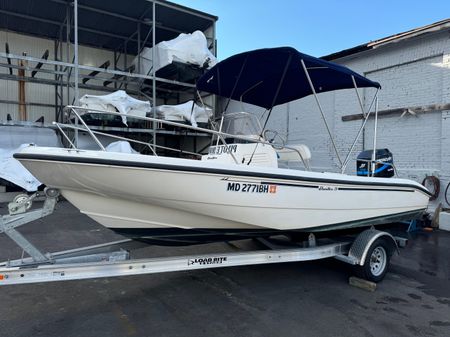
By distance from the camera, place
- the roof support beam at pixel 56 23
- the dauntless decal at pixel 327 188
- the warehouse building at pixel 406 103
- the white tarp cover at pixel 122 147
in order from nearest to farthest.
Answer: the dauntless decal at pixel 327 188 → the warehouse building at pixel 406 103 → the white tarp cover at pixel 122 147 → the roof support beam at pixel 56 23

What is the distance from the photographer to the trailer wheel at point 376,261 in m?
3.79

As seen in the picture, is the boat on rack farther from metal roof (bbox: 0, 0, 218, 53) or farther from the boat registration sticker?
metal roof (bbox: 0, 0, 218, 53)

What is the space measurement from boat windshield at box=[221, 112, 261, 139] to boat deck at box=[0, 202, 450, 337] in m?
1.79

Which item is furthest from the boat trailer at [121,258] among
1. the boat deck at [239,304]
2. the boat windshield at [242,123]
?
the boat windshield at [242,123]

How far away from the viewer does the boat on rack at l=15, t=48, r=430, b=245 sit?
2695 mm

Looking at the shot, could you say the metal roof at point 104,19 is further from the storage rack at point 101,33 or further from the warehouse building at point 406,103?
the warehouse building at point 406,103

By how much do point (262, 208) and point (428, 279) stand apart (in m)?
2.40

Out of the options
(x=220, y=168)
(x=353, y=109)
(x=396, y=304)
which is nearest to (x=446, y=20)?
(x=353, y=109)

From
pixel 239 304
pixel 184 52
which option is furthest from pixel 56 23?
pixel 239 304

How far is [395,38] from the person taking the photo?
807cm

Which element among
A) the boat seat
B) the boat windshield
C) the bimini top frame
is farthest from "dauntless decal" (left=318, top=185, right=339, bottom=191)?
the boat windshield

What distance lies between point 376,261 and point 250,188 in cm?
194

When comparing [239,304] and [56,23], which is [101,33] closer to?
[56,23]

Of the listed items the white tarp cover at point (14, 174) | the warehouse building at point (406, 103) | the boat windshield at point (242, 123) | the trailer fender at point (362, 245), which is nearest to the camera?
the trailer fender at point (362, 245)
